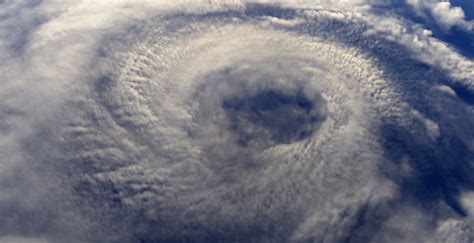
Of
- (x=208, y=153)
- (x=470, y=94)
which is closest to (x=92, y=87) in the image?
(x=208, y=153)

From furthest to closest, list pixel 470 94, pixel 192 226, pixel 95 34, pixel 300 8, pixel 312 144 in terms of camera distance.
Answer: pixel 300 8
pixel 470 94
pixel 95 34
pixel 312 144
pixel 192 226

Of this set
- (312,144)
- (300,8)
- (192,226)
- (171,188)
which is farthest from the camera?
(300,8)

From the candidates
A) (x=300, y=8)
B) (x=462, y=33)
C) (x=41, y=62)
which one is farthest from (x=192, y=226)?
(x=462, y=33)

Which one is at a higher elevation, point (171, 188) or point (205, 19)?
point (205, 19)

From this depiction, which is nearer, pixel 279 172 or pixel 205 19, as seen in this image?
pixel 279 172

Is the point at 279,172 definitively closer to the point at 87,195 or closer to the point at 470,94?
the point at 87,195

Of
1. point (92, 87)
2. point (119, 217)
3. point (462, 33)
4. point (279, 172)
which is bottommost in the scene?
point (119, 217)

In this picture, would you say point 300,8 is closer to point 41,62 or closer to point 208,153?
point 208,153
